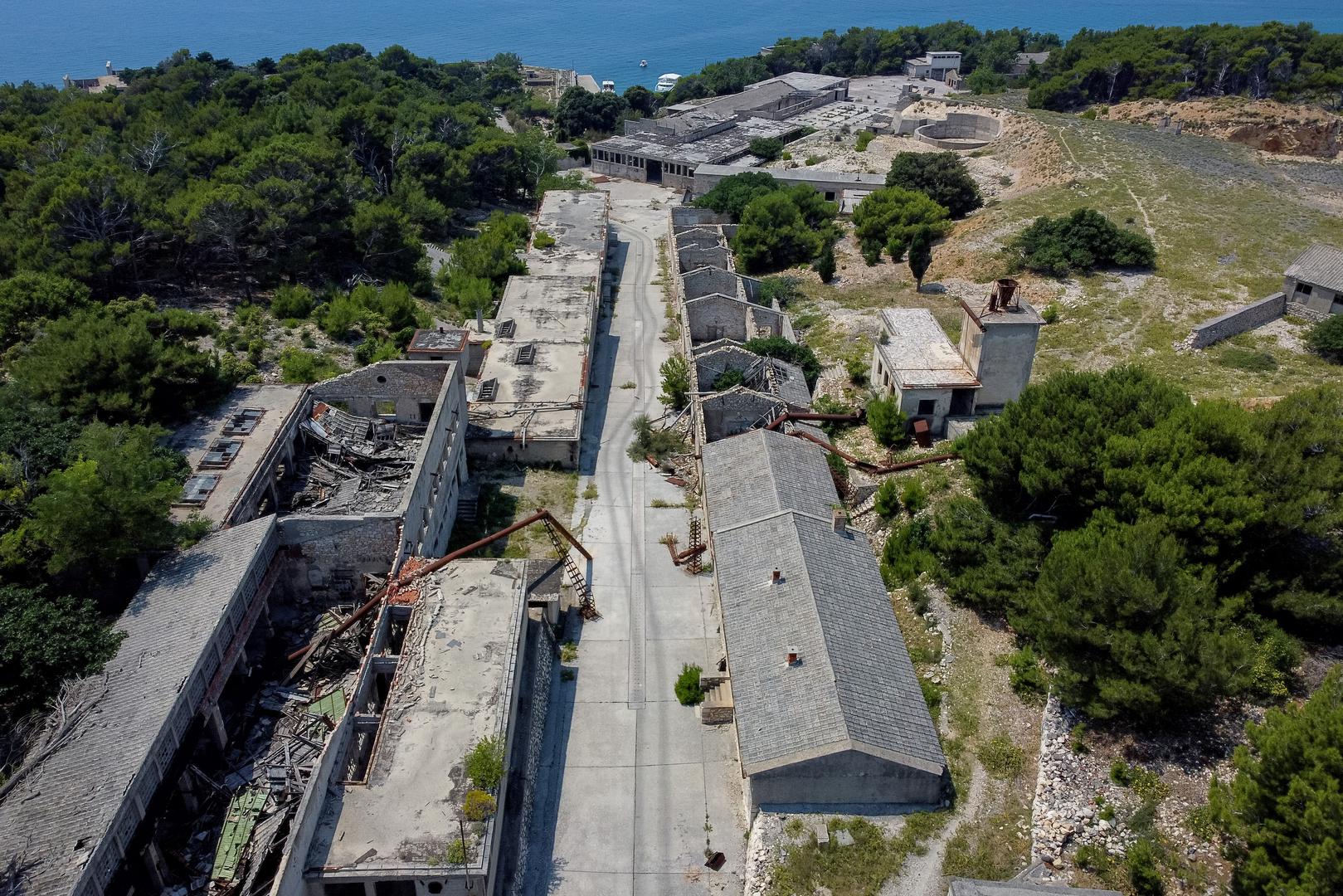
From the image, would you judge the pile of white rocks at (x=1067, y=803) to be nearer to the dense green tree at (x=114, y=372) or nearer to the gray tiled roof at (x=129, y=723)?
the gray tiled roof at (x=129, y=723)

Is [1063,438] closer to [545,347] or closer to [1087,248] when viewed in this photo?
[545,347]

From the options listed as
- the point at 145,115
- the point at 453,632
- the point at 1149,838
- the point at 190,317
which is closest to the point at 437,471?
the point at 453,632

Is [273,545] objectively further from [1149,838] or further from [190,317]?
[1149,838]

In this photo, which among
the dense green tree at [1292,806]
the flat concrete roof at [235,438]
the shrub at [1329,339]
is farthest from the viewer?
the shrub at [1329,339]

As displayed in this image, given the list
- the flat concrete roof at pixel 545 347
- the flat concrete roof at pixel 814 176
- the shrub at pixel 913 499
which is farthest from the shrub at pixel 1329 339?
the flat concrete roof at pixel 814 176

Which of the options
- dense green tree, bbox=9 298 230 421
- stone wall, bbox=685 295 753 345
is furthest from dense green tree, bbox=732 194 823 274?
dense green tree, bbox=9 298 230 421
